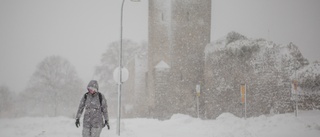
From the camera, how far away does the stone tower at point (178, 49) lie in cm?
2812

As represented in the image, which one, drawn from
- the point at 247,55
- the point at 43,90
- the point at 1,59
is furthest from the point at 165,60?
the point at 1,59

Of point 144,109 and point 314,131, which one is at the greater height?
point 314,131

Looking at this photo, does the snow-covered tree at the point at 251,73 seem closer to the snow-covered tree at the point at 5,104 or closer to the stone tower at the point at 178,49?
the stone tower at the point at 178,49

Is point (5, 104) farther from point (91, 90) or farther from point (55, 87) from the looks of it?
point (91, 90)

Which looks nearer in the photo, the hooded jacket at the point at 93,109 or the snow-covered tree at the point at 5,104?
the hooded jacket at the point at 93,109

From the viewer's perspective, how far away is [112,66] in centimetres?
4472

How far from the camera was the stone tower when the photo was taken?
2812cm

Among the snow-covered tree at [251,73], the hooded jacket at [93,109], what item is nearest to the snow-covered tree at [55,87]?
the snow-covered tree at [251,73]

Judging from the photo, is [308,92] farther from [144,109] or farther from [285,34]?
[285,34]

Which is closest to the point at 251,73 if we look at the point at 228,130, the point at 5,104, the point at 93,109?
the point at 228,130

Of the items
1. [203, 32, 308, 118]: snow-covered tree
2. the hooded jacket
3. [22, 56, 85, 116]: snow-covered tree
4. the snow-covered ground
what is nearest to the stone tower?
[203, 32, 308, 118]: snow-covered tree

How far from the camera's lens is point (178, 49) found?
93.7 feet

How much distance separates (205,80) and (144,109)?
6.06 m

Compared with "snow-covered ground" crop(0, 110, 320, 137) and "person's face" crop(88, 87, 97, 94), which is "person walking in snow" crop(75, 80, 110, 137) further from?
"snow-covered ground" crop(0, 110, 320, 137)
